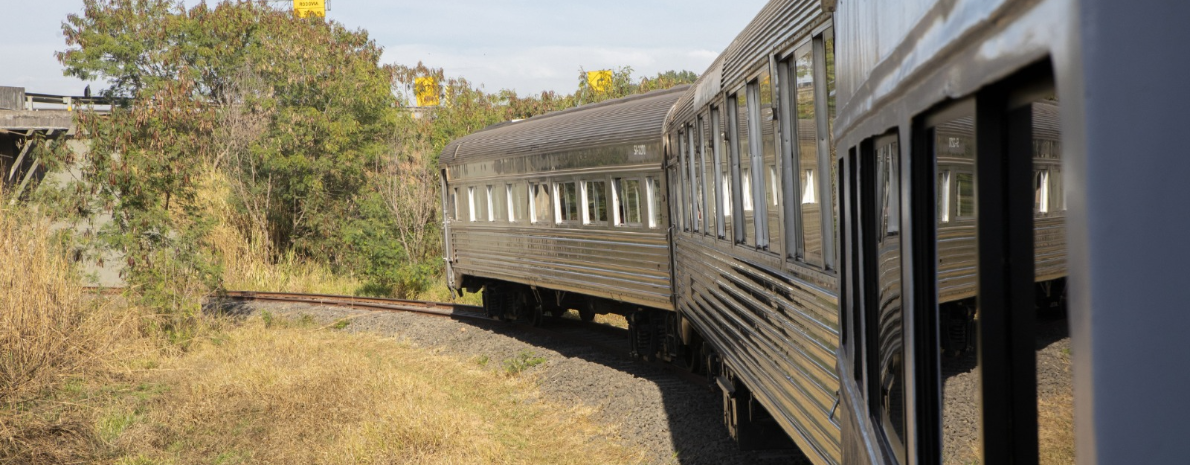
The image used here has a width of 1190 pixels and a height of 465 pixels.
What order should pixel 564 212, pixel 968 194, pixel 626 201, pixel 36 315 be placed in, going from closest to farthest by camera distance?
pixel 968 194 → pixel 36 315 → pixel 626 201 → pixel 564 212

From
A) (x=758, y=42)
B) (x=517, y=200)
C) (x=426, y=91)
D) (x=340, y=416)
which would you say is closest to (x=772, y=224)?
(x=758, y=42)

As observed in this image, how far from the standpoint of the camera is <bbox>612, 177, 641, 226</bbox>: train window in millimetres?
11250

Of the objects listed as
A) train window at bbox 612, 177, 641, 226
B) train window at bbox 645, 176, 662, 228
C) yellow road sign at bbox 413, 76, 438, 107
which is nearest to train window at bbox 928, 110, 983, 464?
train window at bbox 645, 176, 662, 228

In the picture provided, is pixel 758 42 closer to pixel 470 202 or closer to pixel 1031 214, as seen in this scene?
pixel 1031 214

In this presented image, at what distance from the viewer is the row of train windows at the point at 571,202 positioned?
11094 mm

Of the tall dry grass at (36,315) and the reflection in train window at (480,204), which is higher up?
the reflection in train window at (480,204)

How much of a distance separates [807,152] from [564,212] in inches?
348

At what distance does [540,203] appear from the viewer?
13.9 metres

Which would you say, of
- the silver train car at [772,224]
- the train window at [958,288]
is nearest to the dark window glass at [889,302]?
the train window at [958,288]

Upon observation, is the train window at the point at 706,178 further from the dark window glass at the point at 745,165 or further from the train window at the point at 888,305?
the train window at the point at 888,305

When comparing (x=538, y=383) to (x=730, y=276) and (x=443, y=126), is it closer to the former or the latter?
(x=730, y=276)

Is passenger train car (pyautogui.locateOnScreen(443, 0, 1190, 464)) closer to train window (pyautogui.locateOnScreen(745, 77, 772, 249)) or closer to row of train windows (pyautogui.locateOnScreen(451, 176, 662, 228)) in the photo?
train window (pyautogui.locateOnScreen(745, 77, 772, 249))

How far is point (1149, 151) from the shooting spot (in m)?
0.79

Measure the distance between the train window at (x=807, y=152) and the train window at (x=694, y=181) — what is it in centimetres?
340
